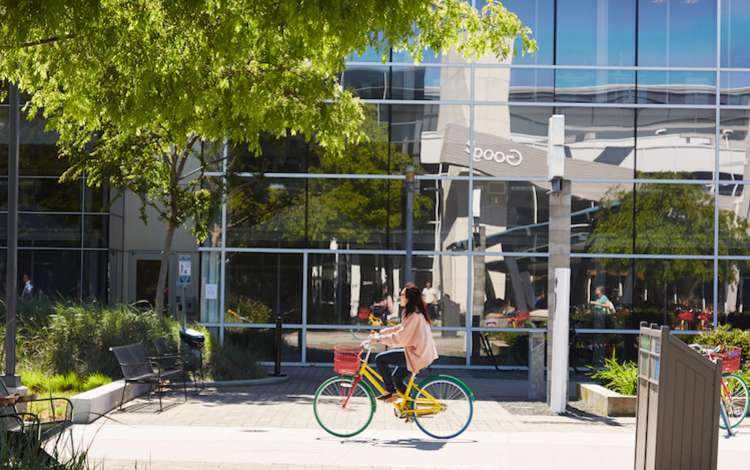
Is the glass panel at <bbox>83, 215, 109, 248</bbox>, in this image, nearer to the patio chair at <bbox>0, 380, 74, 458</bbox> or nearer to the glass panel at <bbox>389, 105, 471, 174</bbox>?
the glass panel at <bbox>389, 105, 471, 174</bbox>

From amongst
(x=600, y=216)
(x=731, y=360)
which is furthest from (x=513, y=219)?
(x=731, y=360)

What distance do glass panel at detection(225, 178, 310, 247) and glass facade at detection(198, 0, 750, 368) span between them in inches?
1.3

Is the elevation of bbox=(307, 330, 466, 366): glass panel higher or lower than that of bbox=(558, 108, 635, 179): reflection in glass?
lower

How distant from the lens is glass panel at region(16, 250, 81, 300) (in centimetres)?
2502

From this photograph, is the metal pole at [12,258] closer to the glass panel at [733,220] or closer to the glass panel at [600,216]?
the glass panel at [600,216]

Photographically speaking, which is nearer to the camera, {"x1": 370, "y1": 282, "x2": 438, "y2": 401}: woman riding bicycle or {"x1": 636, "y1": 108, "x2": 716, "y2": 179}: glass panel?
{"x1": 370, "y1": 282, "x2": 438, "y2": 401}: woman riding bicycle

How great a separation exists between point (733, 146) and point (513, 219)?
5551mm

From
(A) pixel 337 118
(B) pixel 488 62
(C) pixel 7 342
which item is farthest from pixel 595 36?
(C) pixel 7 342

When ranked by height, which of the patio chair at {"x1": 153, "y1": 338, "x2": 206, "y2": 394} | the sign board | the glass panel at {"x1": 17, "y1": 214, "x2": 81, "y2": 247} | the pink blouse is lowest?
the patio chair at {"x1": 153, "y1": 338, "x2": 206, "y2": 394}

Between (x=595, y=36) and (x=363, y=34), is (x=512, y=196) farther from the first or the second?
(x=363, y=34)

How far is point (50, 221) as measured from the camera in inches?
982

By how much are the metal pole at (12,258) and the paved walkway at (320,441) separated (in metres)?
1.06

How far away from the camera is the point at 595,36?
17562 mm

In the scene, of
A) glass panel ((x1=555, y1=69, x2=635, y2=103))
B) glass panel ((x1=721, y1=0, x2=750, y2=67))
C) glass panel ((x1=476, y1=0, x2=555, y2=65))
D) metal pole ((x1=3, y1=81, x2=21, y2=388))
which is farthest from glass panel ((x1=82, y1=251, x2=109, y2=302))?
glass panel ((x1=721, y1=0, x2=750, y2=67))
